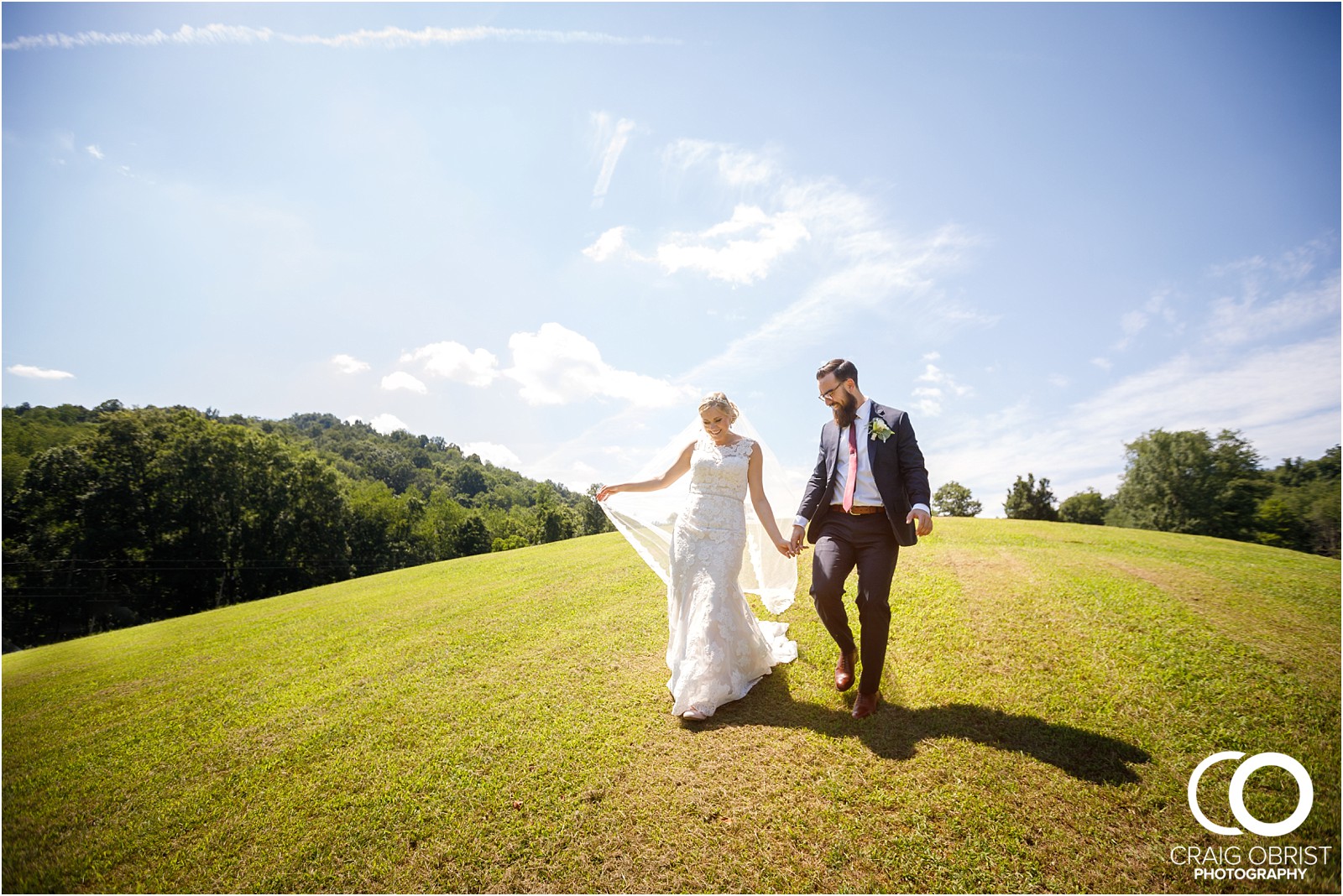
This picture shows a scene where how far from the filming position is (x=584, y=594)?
1041 cm

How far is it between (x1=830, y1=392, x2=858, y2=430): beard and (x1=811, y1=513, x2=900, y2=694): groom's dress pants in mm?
985

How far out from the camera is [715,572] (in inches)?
209

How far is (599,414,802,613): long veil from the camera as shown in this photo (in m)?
6.50

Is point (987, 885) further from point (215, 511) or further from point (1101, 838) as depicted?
point (215, 511)

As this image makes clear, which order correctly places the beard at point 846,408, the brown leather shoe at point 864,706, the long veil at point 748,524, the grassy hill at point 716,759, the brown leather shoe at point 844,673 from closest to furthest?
the grassy hill at point 716,759, the brown leather shoe at point 864,706, the beard at point 846,408, the brown leather shoe at point 844,673, the long veil at point 748,524

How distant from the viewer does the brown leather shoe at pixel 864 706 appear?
15.6 feet

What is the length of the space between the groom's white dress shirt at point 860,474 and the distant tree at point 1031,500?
47.7 m

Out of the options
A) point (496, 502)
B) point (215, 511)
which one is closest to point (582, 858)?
point (215, 511)

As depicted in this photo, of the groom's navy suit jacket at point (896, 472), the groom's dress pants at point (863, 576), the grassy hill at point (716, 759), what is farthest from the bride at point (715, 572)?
the groom's navy suit jacket at point (896, 472)

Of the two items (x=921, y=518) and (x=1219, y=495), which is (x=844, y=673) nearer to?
(x=921, y=518)

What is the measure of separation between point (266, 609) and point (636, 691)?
57.8 ft

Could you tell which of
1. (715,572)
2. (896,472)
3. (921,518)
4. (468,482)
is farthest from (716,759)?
(468,482)

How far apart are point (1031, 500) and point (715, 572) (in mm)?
49682

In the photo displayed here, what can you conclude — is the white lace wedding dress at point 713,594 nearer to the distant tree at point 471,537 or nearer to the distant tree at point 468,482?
the distant tree at point 471,537
